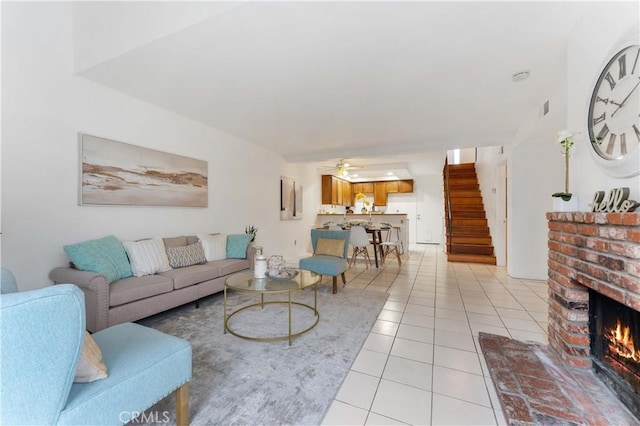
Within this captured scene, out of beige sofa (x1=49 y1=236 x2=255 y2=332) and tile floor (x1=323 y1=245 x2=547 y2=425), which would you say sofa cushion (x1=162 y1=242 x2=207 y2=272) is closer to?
beige sofa (x1=49 y1=236 x2=255 y2=332)

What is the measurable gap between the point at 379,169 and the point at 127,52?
19.4ft

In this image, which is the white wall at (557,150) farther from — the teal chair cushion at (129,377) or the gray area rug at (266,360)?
the teal chair cushion at (129,377)

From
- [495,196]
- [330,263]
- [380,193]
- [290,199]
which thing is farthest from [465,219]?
[330,263]

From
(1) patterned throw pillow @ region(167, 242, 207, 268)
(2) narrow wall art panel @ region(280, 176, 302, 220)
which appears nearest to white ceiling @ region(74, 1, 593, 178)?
(1) patterned throw pillow @ region(167, 242, 207, 268)

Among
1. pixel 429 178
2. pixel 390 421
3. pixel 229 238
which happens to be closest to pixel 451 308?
pixel 390 421

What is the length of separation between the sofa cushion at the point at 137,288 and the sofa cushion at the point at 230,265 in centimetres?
66

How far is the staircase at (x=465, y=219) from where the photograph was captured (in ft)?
19.5

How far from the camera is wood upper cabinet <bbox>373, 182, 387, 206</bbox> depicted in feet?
29.3

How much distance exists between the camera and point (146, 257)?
2832 mm

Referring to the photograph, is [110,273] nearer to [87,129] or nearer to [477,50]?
[87,129]

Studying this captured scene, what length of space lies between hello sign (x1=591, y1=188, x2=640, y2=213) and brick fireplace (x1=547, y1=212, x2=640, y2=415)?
53 mm

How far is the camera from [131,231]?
3.13m

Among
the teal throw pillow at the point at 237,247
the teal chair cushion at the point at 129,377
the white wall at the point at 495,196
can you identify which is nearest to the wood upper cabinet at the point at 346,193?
the white wall at the point at 495,196

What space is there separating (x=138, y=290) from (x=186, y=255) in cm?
86
